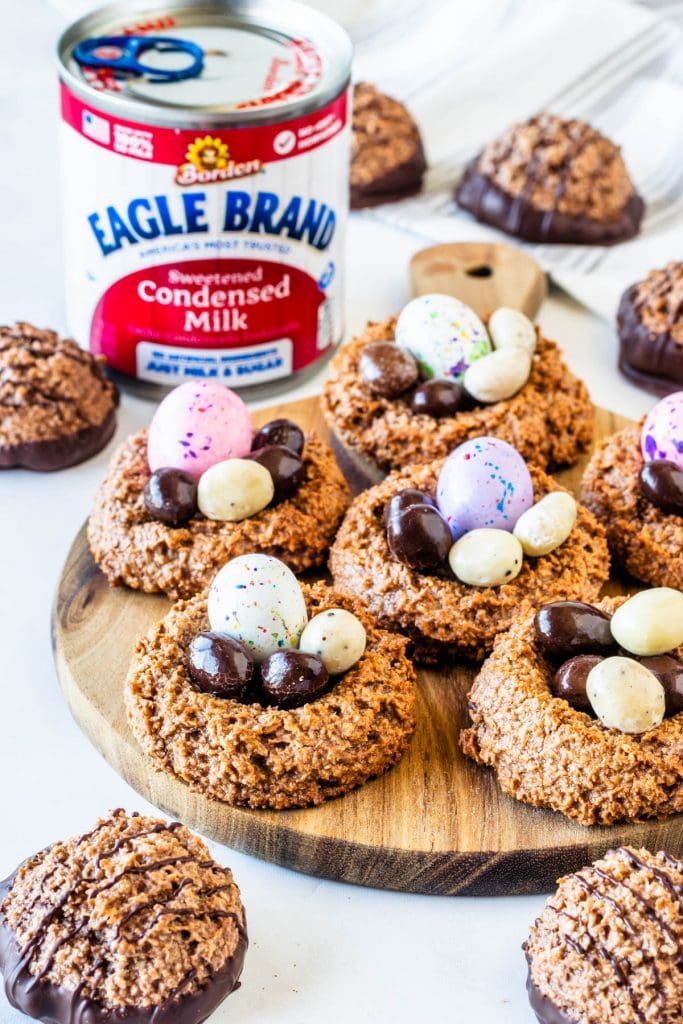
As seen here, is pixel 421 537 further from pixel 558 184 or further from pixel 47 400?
pixel 558 184

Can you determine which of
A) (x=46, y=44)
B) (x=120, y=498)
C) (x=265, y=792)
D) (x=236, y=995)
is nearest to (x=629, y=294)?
(x=120, y=498)

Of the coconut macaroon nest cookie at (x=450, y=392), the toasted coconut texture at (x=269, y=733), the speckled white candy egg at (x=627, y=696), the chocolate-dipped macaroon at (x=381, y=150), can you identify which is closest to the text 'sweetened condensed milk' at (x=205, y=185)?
the coconut macaroon nest cookie at (x=450, y=392)

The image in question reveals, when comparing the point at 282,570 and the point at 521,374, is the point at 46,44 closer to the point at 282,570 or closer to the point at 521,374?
the point at 521,374

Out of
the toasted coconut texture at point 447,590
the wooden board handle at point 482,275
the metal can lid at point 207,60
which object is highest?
the metal can lid at point 207,60

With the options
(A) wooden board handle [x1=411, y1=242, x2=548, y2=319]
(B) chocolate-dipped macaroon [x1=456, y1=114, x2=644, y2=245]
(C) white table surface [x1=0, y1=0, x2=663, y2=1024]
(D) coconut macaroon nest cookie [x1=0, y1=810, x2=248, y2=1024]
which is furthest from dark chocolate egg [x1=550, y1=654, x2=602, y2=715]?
(B) chocolate-dipped macaroon [x1=456, y1=114, x2=644, y2=245]

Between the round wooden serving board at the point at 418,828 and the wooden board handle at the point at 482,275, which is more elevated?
the wooden board handle at the point at 482,275

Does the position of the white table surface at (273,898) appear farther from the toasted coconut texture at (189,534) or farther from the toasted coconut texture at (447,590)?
the toasted coconut texture at (447,590)

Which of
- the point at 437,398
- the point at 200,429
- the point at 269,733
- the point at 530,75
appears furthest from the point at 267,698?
the point at 530,75
